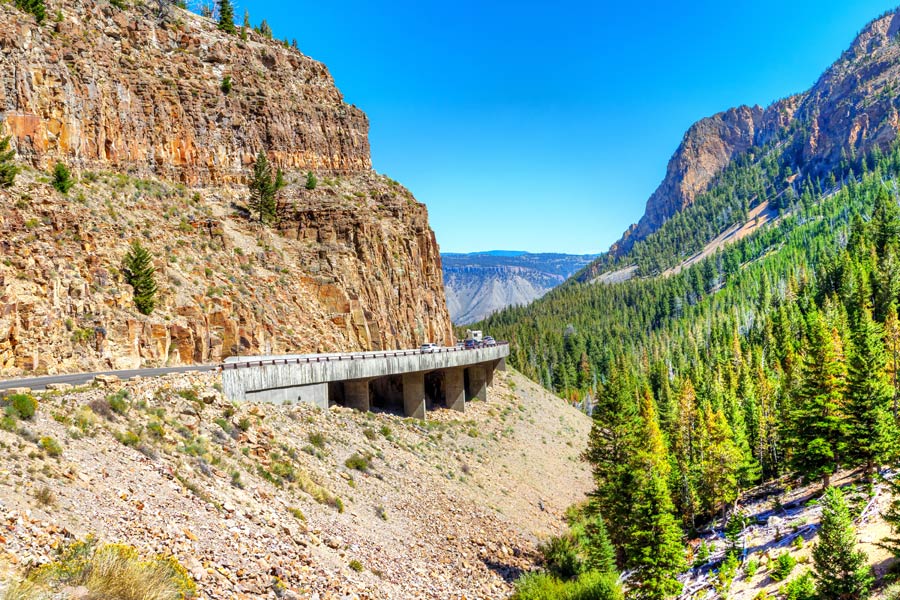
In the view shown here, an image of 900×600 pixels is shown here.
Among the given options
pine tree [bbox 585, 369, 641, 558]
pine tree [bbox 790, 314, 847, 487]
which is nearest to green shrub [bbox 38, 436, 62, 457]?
pine tree [bbox 585, 369, 641, 558]

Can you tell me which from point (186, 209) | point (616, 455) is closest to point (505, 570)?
point (616, 455)

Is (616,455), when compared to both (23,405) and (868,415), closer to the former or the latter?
(868,415)

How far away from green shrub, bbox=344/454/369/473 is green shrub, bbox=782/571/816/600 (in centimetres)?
1758

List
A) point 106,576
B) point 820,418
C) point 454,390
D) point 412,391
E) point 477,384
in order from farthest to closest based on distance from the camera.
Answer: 1. point 477,384
2. point 454,390
3. point 412,391
4. point 820,418
5. point 106,576

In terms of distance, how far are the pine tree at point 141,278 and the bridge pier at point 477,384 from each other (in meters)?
27.4

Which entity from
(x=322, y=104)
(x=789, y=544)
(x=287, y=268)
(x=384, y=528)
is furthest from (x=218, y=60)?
(x=789, y=544)

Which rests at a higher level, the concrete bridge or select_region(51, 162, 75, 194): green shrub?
select_region(51, 162, 75, 194): green shrub

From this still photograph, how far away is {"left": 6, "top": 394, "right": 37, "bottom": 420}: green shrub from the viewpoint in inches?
659

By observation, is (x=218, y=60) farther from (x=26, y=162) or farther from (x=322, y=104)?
(x=26, y=162)

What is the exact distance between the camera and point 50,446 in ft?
50.8

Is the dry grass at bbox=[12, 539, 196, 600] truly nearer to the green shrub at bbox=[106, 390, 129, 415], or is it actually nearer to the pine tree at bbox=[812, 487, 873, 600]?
the green shrub at bbox=[106, 390, 129, 415]

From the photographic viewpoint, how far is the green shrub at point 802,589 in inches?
774

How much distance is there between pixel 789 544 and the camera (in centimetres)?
2702

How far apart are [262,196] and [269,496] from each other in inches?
1392
